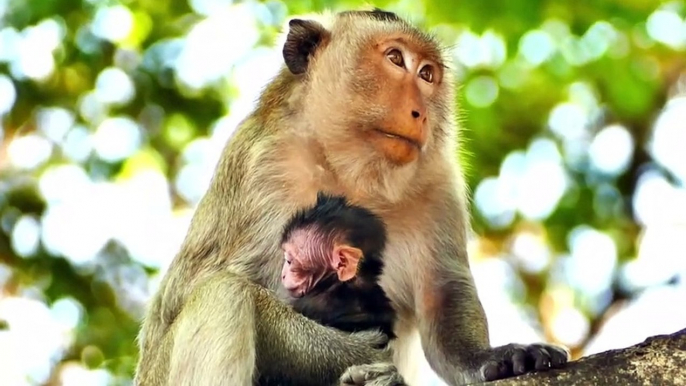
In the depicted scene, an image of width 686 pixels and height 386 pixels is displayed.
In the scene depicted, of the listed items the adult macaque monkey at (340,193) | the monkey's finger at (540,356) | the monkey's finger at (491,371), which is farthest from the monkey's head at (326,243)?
the monkey's finger at (540,356)

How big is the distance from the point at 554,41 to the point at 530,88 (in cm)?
139

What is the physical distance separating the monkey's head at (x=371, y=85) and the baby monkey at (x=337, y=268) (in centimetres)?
38

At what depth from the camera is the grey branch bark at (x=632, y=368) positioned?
4.21m

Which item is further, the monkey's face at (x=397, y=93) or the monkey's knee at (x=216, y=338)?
the monkey's face at (x=397, y=93)

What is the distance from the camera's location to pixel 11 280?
10883 millimetres

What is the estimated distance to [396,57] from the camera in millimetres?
6316

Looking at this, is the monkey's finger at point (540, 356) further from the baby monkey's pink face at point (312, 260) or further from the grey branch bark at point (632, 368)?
the baby monkey's pink face at point (312, 260)

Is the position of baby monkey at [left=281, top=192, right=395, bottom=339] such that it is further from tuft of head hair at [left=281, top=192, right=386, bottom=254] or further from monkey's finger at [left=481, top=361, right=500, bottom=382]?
monkey's finger at [left=481, top=361, right=500, bottom=382]

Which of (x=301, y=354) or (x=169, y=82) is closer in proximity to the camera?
(x=301, y=354)

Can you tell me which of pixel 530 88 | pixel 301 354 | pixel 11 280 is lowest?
pixel 301 354

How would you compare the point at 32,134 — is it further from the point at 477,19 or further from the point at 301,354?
the point at 301,354

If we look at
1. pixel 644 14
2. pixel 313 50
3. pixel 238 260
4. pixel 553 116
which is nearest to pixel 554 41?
pixel 644 14

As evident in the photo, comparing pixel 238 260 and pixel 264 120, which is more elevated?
pixel 264 120

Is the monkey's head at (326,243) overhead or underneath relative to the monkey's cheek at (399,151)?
underneath
